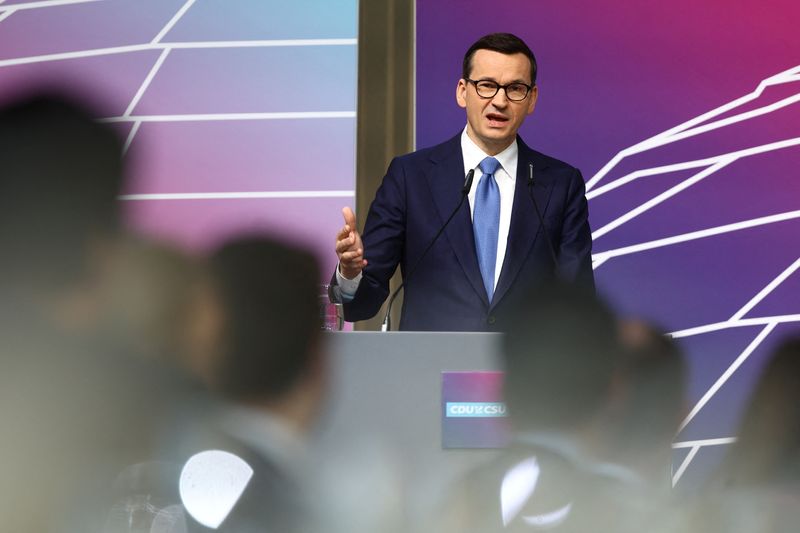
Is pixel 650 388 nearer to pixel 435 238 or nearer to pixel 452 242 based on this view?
Answer: pixel 435 238

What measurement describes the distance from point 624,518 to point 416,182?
1.27 meters

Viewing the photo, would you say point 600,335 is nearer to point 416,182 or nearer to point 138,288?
point 138,288

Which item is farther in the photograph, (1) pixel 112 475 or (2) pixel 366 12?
(2) pixel 366 12

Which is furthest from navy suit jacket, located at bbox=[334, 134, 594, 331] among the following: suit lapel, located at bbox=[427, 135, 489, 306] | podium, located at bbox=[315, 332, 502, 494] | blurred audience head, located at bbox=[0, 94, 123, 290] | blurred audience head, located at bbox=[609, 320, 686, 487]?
blurred audience head, located at bbox=[0, 94, 123, 290]

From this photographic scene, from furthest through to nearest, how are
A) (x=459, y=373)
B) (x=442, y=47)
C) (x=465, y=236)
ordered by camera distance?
(x=442, y=47) → (x=465, y=236) → (x=459, y=373)

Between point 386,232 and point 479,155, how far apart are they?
303 millimetres

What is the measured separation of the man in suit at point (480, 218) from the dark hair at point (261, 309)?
0.90m

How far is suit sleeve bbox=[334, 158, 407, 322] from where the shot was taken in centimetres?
210

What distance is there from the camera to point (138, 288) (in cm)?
92

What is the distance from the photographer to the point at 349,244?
1.60 metres

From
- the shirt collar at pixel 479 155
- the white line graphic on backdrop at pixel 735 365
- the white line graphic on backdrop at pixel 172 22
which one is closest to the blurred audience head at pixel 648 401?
the shirt collar at pixel 479 155

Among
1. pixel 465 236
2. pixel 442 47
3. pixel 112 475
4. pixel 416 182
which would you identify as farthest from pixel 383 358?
pixel 442 47

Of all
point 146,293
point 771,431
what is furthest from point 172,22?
point 771,431

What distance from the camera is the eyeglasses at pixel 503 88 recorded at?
221cm
